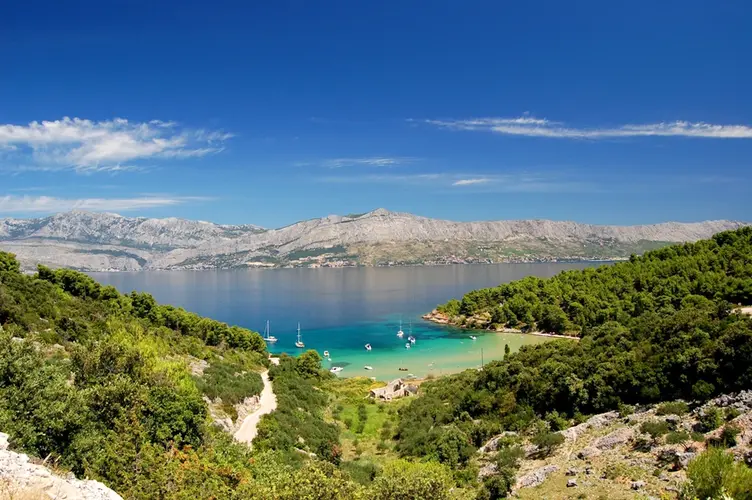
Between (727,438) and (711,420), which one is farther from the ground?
(711,420)

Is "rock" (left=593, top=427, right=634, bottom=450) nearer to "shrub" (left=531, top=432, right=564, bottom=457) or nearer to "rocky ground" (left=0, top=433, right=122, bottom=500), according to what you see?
"shrub" (left=531, top=432, right=564, bottom=457)

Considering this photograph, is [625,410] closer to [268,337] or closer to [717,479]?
[717,479]

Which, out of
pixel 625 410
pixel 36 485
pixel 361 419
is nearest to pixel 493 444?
pixel 625 410

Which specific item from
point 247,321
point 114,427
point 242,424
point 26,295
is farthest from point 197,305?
point 114,427

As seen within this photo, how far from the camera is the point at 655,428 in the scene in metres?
20.1

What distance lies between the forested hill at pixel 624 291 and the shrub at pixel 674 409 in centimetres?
3012

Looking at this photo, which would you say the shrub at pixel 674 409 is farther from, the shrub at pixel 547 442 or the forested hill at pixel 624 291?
the forested hill at pixel 624 291

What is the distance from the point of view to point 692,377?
78.0 feet

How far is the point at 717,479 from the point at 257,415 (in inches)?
1029

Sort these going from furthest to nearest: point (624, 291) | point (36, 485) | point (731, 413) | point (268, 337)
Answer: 1. point (268, 337)
2. point (624, 291)
3. point (731, 413)
4. point (36, 485)

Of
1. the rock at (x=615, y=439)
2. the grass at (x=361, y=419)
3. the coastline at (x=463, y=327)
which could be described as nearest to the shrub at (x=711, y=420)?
the rock at (x=615, y=439)

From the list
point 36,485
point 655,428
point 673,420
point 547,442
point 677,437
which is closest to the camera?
point 36,485

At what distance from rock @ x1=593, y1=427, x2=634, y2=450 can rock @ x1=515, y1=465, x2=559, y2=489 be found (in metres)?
2.51

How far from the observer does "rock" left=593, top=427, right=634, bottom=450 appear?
20438 millimetres
